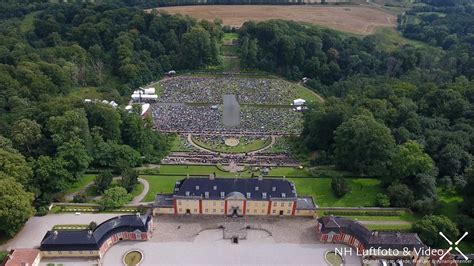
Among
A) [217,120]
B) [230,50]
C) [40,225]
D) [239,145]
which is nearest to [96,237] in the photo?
[40,225]

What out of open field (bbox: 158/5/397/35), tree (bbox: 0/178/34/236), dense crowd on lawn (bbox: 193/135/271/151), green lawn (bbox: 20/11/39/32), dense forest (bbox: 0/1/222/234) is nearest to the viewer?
tree (bbox: 0/178/34/236)

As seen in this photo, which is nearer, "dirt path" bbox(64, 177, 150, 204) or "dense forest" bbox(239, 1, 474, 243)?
"dirt path" bbox(64, 177, 150, 204)

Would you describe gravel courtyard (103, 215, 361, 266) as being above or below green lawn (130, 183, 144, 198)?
below

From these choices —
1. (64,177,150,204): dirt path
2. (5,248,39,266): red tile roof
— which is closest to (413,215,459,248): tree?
(64,177,150,204): dirt path

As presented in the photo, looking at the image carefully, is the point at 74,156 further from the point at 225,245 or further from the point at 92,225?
the point at 225,245

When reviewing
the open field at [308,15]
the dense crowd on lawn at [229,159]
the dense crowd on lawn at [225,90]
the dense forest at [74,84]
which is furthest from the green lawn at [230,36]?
the dense crowd on lawn at [229,159]

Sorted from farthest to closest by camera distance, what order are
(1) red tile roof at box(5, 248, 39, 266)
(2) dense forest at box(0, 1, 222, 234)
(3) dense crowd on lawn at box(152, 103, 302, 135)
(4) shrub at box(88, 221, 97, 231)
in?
(3) dense crowd on lawn at box(152, 103, 302, 135)
(2) dense forest at box(0, 1, 222, 234)
(4) shrub at box(88, 221, 97, 231)
(1) red tile roof at box(5, 248, 39, 266)

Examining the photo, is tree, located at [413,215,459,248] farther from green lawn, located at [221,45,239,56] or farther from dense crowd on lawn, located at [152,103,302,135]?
green lawn, located at [221,45,239,56]
